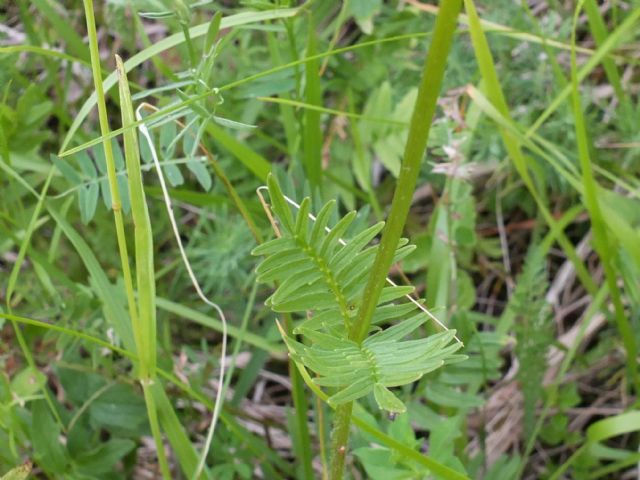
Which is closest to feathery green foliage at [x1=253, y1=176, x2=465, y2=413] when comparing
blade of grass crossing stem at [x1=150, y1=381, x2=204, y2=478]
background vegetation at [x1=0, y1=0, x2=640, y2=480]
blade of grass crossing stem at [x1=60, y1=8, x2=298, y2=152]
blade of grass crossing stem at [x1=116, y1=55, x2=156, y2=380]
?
background vegetation at [x1=0, y1=0, x2=640, y2=480]

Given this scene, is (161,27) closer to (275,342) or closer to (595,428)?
(275,342)

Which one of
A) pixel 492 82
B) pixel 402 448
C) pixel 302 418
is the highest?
pixel 492 82

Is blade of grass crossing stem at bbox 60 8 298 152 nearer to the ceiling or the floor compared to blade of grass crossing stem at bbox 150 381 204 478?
nearer to the ceiling

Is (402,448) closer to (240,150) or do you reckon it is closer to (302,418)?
(302,418)

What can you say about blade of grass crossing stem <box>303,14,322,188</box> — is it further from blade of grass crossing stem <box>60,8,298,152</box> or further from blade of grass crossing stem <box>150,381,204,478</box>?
blade of grass crossing stem <box>150,381,204,478</box>

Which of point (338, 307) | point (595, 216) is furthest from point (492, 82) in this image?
point (338, 307)

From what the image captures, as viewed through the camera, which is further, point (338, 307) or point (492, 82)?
point (492, 82)
